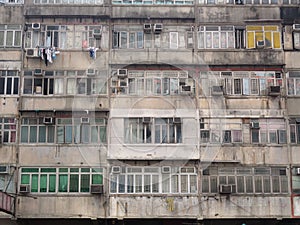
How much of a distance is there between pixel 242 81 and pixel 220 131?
90.3 inches

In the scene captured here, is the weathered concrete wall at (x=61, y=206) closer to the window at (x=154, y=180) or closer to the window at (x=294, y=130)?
the window at (x=154, y=180)

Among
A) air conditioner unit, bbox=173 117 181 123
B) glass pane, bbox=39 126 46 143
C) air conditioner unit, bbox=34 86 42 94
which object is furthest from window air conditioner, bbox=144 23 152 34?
glass pane, bbox=39 126 46 143

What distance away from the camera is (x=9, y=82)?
21234 mm

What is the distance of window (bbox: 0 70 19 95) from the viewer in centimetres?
2114

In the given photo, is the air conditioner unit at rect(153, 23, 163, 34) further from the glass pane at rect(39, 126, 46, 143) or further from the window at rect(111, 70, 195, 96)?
the glass pane at rect(39, 126, 46, 143)

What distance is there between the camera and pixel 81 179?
20.4 metres

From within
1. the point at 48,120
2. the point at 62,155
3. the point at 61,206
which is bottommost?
the point at 61,206

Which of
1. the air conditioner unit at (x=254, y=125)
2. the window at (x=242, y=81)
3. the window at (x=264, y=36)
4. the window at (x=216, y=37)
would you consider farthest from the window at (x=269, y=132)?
the window at (x=216, y=37)

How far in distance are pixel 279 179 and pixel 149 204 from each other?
5.16 metres

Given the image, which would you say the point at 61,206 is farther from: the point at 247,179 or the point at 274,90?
the point at 274,90

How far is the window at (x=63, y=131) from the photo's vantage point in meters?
A: 20.8

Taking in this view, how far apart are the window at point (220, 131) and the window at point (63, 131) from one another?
3.98m

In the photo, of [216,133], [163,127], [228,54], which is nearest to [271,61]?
[228,54]

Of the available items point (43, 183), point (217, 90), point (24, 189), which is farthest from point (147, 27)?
point (24, 189)
